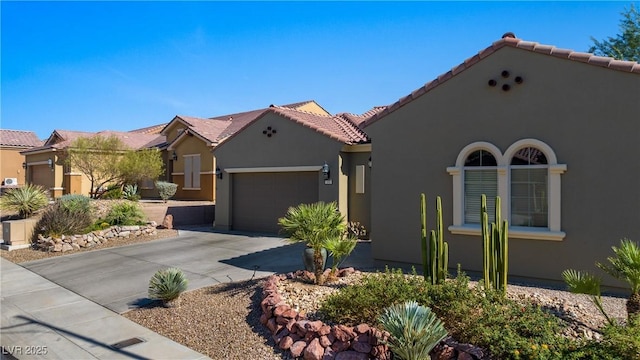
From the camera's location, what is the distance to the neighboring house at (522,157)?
8602mm

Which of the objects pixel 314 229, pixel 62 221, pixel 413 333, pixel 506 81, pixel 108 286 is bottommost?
pixel 108 286

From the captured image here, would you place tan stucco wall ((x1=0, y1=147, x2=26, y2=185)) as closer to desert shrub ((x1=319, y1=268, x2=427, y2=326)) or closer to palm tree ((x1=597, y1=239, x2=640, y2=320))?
desert shrub ((x1=319, y1=268, x2=427, y2=326))

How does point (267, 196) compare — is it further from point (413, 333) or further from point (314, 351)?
point (413, 333)

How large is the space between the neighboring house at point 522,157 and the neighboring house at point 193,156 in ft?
49.6

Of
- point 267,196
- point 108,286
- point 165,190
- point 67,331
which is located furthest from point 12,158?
point 67,331

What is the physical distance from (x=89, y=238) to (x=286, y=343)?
12.3m

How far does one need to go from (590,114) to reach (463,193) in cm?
300

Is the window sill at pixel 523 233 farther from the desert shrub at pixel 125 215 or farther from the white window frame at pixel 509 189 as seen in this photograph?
the desert shrub at pixel 125 215

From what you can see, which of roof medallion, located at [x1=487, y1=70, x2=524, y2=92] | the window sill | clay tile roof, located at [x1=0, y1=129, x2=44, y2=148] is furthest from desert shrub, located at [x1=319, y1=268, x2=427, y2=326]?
clay tile roof, located at [x1=0, y1=129, x2=44, y2=148]

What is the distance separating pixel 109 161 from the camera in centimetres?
2353

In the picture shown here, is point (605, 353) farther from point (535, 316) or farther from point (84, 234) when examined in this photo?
point (84, 234)

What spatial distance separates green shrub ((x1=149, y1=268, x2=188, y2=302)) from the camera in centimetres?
832

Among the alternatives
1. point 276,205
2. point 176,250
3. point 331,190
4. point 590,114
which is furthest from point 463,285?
point 276,205

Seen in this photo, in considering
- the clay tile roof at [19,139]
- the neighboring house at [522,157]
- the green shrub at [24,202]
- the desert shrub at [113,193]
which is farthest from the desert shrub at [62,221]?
the clay tile roof at [19,139]
